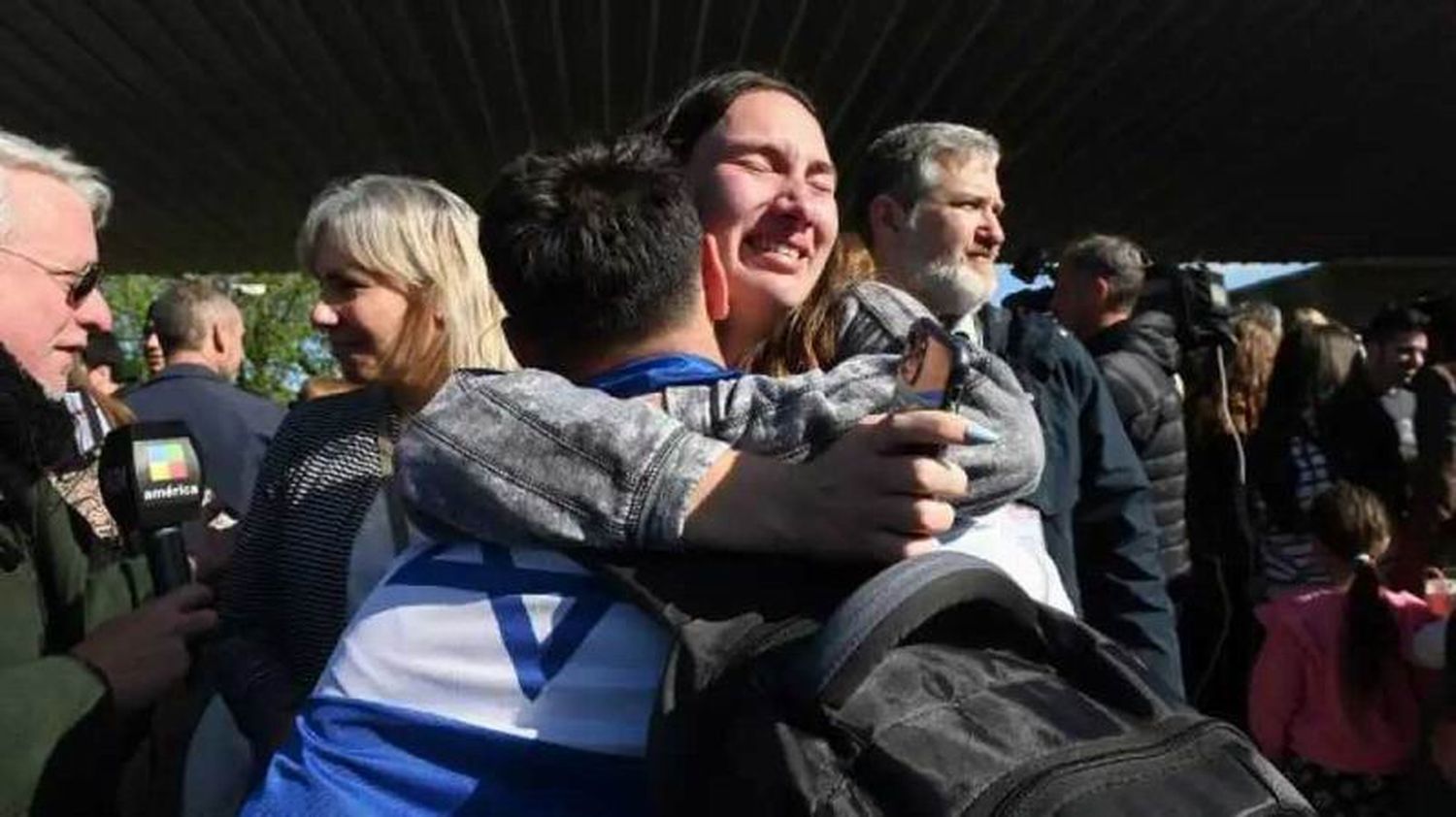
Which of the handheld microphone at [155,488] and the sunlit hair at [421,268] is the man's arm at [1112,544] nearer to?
the sunlit hair at [421,268]

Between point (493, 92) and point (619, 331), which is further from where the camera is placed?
point (493, 92)

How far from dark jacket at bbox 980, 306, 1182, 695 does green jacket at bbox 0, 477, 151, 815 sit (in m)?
2.02

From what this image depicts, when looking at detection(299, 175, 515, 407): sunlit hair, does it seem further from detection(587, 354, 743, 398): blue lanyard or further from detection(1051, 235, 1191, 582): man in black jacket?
detection(1051, 235, 1191, 582): man in black jacket

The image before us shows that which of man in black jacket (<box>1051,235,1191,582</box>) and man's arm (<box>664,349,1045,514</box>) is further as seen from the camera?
man in black jacket (<box>1051,235,1191,582</box>)

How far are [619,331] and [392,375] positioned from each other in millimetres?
1355

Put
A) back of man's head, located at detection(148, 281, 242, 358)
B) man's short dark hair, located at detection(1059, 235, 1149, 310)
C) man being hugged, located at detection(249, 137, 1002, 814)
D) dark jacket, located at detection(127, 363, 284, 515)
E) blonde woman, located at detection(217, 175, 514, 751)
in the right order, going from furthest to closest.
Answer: back of man's head, located at detection(148, 281, 242, 358) < man's short dark hair, located at detection(1059, 235, 1149, 310) < dark jacket, located at detection(127, 363, 284, 515) < blonde woman, located at detection(217, 175, 514, 751) < man being hugged, located at detection(249, 137, 1002, 814)

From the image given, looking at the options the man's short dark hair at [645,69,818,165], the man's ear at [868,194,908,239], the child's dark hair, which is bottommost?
the child's dark hair

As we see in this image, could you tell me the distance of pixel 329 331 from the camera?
2.96 metres

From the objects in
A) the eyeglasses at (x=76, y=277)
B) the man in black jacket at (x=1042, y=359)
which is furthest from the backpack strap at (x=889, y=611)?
the man in black jacket at (x=1042, y=359)

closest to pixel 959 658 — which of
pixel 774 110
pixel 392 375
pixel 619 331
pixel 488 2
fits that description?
pixel 619 331

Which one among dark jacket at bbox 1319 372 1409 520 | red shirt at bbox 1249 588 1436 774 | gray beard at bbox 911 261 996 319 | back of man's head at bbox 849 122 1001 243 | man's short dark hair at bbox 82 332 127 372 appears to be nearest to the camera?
gray beard at bbox 911 261 996 319

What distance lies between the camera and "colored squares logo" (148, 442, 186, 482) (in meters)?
2.26

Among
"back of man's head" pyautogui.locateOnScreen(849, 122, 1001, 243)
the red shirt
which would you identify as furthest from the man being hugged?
the red shirt

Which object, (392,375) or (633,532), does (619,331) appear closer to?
(633,532)
